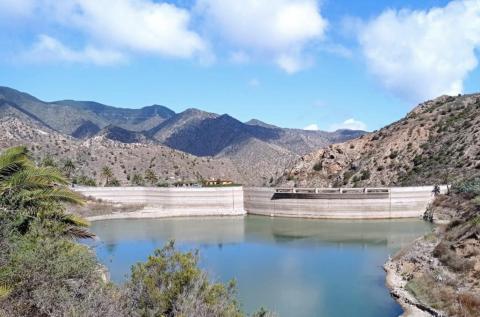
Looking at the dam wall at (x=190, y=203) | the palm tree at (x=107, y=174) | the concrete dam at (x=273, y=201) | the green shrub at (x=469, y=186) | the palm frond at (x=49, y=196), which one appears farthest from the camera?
the palm tree at (x=107, y=174)

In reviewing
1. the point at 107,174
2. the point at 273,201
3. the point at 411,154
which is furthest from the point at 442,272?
the point at 107,174

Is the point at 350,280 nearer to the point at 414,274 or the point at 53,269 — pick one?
the point at 414,274

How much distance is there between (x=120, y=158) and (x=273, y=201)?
52.0 meters

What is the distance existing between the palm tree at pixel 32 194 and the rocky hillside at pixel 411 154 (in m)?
55.2

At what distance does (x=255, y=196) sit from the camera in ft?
215

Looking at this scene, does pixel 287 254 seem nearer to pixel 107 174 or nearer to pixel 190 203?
pixel 190 203

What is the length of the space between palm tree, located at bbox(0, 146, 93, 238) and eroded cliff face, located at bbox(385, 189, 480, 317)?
15.0 metres

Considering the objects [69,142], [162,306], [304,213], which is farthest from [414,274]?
[69,142]

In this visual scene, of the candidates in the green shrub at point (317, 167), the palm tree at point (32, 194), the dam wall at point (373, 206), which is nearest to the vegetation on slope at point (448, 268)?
the palm tree at point (32, 194)

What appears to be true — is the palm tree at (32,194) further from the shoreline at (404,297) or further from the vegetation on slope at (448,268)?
the shoreline at (404,297)

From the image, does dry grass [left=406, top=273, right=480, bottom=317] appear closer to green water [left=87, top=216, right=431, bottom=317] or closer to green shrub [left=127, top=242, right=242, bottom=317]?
green water [left=87, top=216, right=431, bottom=317]

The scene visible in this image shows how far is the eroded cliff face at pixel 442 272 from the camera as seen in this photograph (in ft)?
69.4

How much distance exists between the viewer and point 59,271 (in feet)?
31.8

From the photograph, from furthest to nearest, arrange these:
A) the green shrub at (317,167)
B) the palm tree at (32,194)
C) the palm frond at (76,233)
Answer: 1. the green shrub at (317,167)
2. the palm frond at (76,233)
3. the palm tree at (32,194)
